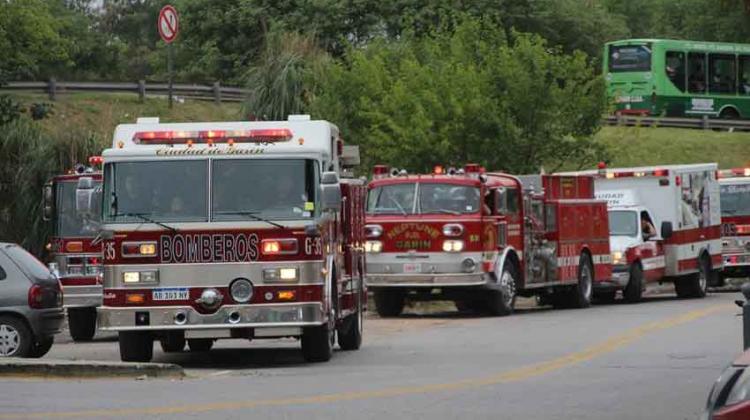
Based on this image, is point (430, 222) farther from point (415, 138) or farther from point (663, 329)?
point (415, 138)

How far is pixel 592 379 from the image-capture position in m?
16.3

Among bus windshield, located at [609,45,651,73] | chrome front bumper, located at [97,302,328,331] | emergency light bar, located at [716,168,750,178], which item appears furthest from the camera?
bus windshield, located at [609,45,651,73]

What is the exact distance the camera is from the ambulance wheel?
3141cm

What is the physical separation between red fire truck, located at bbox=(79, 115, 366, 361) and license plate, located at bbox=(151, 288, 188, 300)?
0.04ft

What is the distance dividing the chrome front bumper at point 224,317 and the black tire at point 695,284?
18863 mm

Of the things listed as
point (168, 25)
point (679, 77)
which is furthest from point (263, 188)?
point (679, 77)

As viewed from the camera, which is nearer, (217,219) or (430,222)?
(217,219)

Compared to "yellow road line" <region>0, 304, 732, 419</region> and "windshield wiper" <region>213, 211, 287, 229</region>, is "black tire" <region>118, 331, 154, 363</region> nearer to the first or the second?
"windshield wiper" <region>213, 211, 287, 229</region>

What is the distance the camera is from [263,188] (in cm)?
1792

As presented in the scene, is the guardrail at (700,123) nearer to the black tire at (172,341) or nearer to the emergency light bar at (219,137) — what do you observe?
the black tire at (172,341)

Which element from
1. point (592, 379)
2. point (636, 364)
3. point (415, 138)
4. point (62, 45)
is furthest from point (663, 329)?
point (62, 45)

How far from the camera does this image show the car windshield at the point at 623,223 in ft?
112

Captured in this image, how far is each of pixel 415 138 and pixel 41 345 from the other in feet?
57.4

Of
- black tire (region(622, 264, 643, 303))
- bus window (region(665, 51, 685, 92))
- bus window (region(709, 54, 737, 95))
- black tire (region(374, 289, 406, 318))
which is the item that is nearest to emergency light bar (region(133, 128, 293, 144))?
black tire (region(374, 289, 406, 318))
